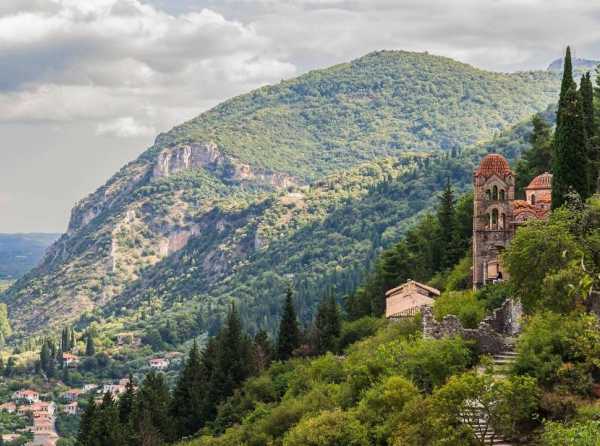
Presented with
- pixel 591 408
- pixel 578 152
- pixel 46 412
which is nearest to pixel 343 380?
pixel 578 152

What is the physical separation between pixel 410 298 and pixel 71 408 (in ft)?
448

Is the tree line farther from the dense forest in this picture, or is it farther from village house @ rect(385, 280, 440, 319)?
village house @ rect(385, 280, 440, 319)

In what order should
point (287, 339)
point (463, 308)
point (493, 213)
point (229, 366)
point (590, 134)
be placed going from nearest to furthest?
1. point (463, 308)
2. point (493, 213)
3. point (590, 134)
4. point (229, 366)
5. point (287, 339)

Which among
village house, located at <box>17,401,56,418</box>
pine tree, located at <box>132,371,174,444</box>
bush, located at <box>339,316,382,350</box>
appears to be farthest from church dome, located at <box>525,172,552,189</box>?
village house, located at <box>17,401,56,418</box>

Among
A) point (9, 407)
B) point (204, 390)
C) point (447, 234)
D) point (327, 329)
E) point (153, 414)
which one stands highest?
point (447, 234)

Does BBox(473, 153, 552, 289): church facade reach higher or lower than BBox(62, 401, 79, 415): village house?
higher

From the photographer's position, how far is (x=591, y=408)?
3091 cm

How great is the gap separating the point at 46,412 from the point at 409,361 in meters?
155

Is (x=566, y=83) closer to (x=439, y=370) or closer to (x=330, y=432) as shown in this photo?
(x=439, y=370)

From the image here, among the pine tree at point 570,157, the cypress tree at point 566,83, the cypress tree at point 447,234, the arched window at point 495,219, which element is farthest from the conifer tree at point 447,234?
the pine tree at point 570,157

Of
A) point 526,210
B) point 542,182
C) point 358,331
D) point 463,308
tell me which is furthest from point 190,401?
point 463,308

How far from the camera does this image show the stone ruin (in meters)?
40.8

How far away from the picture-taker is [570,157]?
53.3m

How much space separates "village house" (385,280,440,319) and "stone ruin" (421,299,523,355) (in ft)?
62.9
